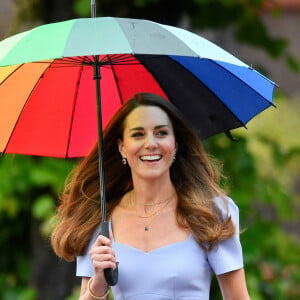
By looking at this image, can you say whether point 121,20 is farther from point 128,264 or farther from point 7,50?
point 128,264

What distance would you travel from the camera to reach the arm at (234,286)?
13.4 ft

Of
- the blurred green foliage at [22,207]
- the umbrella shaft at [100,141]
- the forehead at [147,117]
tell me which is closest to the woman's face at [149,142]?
the forehead at [147,117]

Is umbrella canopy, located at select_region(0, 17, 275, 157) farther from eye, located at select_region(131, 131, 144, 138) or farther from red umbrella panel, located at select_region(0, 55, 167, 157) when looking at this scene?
eye, located at select_region(131, 131, 144, 138)

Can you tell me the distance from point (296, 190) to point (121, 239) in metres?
9.84

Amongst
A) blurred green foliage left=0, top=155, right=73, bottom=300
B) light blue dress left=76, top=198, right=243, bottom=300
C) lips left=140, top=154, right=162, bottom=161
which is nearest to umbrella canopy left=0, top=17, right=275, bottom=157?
lips left=140, top=154, right=162, bottom=161

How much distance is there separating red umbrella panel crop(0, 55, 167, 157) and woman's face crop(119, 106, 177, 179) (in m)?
0.38

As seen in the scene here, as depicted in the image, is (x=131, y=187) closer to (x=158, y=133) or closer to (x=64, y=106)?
(x=158, y=133)

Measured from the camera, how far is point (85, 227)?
4.26 metres

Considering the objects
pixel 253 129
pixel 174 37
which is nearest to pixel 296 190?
pixel 253 129

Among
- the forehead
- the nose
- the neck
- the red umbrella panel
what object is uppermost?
the red umbrella panel

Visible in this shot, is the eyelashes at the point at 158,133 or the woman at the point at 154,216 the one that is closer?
the woman at the point at 154,216

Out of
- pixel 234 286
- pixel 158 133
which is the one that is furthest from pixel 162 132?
pixel 234 286

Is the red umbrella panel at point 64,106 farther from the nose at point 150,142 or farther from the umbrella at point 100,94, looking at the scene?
the nose at point 150,142

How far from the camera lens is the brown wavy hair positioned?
4137 millimetres
